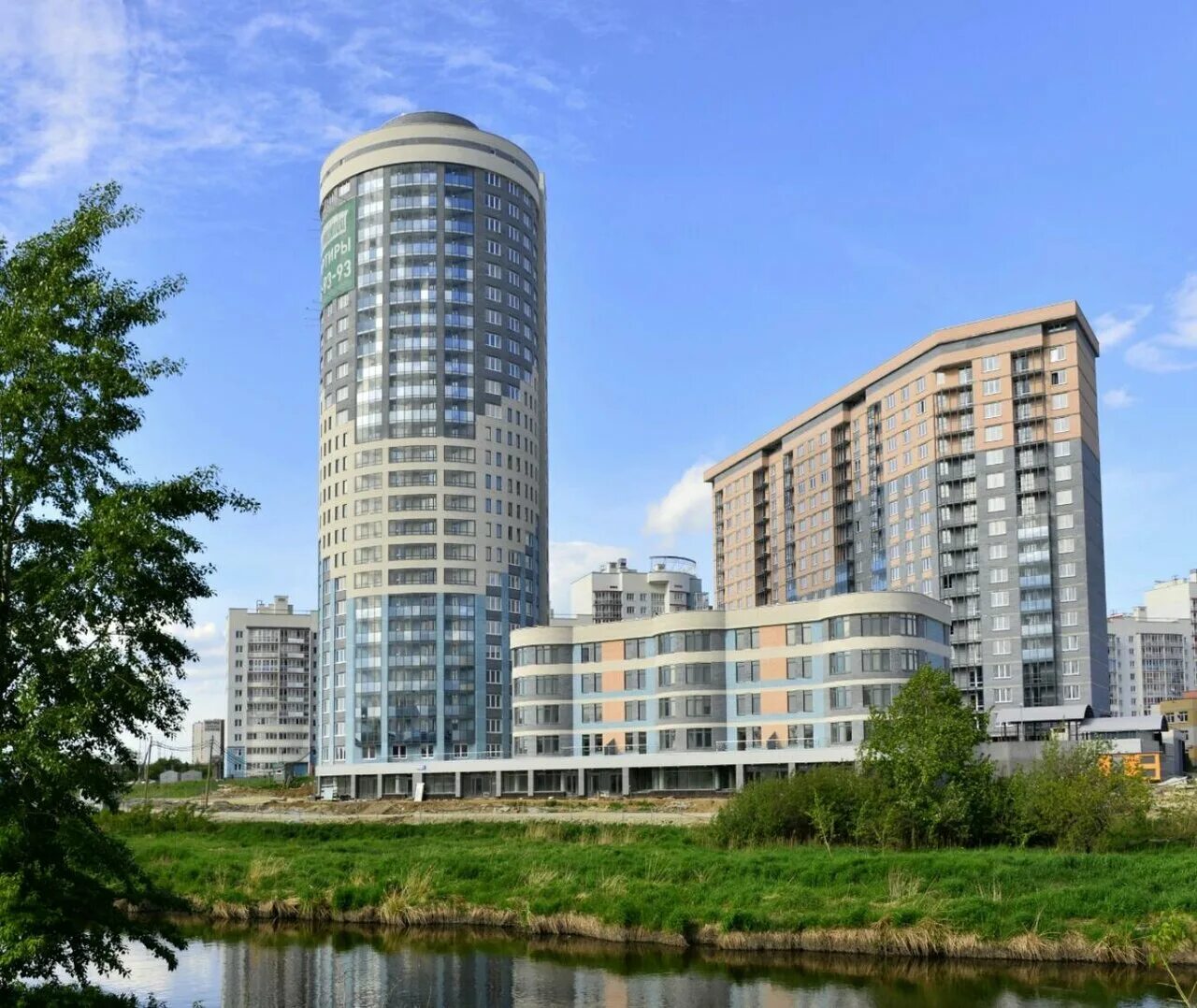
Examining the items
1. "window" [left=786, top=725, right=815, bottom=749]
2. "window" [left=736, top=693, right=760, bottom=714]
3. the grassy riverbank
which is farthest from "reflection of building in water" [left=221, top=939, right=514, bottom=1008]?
"window" [left=736, top=693, right=760, bottom=714]

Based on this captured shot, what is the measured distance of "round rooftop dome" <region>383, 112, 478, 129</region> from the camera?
156500mm

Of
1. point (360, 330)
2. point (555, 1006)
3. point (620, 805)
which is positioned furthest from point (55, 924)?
point (360, 330)

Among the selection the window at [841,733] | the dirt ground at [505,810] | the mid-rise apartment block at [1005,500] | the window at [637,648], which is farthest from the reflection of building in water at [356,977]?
the mid-rise apartment block at [1005,500]

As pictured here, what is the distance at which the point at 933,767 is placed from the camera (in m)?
59.1

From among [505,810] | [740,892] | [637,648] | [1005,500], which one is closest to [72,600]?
[740,892]

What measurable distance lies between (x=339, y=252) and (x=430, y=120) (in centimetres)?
1917

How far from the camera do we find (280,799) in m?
135

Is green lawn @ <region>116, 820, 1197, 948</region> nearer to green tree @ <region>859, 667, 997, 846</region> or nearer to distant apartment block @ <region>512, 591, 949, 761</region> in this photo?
green tree @ <region>859, 667, 997, 846</region>

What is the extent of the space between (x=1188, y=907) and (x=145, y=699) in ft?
116

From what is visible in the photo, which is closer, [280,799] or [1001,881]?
[1001,881]

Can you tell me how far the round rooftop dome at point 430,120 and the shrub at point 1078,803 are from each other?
11861 cm

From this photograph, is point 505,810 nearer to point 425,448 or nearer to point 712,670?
point 712,670

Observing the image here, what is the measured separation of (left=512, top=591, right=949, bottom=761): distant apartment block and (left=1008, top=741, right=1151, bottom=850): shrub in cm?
4334

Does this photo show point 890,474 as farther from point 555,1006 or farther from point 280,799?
point 555,1006
